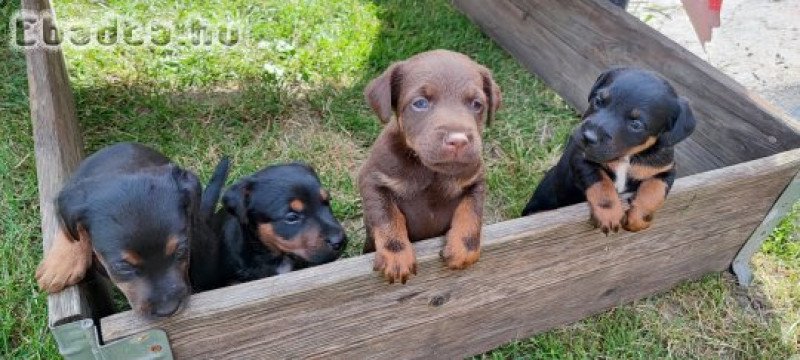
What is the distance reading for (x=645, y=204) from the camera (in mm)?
3150

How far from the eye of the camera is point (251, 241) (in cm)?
341

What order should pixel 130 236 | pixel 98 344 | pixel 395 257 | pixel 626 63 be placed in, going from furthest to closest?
pixel 626 63 → pixel 395 257 → pixel 130 236 → pixel 98 344

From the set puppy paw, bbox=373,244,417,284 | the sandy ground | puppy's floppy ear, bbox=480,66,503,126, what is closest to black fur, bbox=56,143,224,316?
puppy paw, bbox=373,244,417,284

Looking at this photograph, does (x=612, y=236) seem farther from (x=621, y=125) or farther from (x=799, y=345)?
(x=799, y=345)

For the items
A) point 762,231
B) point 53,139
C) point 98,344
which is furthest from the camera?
point 762,231

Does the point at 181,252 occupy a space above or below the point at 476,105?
below

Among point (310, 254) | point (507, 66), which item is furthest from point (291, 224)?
point (507, 66)

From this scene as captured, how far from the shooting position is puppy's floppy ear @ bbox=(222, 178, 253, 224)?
3.22 metres

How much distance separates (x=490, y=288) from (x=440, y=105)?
89cm

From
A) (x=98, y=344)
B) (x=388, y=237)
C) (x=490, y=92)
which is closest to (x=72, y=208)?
(x=98, y=344)

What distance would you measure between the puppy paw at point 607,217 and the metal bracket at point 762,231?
1.21 metres

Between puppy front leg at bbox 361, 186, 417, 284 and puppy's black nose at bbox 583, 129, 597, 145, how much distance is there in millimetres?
947

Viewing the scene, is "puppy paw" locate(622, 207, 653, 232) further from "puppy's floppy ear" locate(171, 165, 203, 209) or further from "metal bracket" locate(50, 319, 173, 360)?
"metal bracket" locate(50, 319, 173, 360)

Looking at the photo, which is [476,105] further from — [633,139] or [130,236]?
[130,236]
